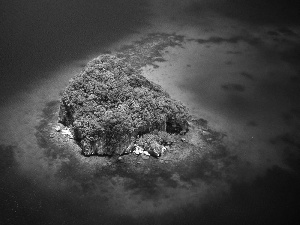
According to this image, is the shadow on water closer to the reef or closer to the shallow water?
the shallow water

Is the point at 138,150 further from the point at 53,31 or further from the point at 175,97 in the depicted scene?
the point at 53,31

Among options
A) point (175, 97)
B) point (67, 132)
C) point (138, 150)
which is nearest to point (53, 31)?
point (67, 132)

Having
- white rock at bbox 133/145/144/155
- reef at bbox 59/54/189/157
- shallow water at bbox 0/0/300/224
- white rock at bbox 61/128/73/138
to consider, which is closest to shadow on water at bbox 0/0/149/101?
shallow water at bbox 0/0/300/224

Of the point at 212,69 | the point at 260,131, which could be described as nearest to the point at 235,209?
the point at 260,131

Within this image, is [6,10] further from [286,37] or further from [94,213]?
[286,37]

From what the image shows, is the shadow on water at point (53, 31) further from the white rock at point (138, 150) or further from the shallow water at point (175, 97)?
the white rock at point (138, 150)

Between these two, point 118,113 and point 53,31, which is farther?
point 53,31

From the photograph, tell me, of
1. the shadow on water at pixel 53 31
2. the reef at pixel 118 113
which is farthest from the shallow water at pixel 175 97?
the reef at pixel 118 113
